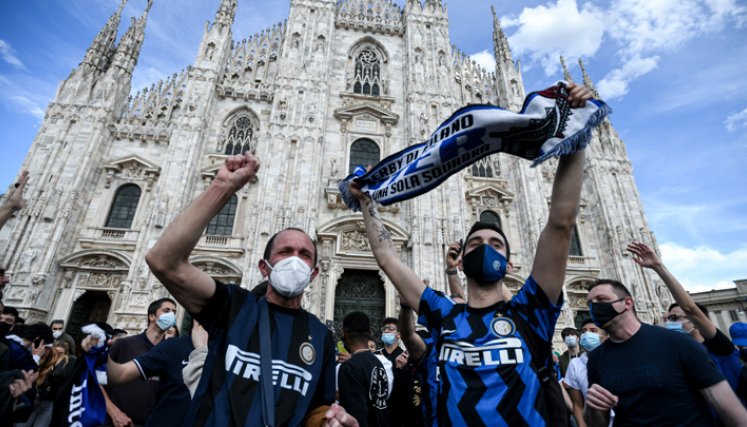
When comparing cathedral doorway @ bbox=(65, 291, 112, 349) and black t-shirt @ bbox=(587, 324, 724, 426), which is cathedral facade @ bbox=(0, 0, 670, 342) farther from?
black t-shirt @ bbox=(587, 324, 724, 426)

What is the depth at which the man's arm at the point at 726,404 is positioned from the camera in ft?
6.53

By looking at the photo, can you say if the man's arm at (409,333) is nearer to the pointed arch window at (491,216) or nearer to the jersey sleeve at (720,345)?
the jersey sleeve at (720,345)

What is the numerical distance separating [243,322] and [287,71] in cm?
1653

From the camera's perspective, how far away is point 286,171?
14320mm

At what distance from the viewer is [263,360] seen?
1586 mm

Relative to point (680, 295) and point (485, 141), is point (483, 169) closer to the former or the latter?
point (680, 295)

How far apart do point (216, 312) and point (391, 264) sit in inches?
44.0

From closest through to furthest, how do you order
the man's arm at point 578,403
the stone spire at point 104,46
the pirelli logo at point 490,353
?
the pirelli logo at point 490,353
the man's arm at point 578,403
the stone spire at point 104,46

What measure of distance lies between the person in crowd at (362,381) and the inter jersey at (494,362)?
3.83ft

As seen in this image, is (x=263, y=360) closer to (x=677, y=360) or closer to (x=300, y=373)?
(x=300, y=373)

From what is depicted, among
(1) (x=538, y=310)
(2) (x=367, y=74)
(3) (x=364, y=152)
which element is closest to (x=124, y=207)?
(3) (x=364, y=152)

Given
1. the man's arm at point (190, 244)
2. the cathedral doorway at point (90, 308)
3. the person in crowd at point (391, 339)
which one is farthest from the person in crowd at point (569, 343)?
the cathedral doorway at point (90, 308)

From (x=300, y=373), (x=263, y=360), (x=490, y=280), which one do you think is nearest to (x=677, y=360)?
(x=490, y=280)

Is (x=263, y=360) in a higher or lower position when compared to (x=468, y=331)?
lower
